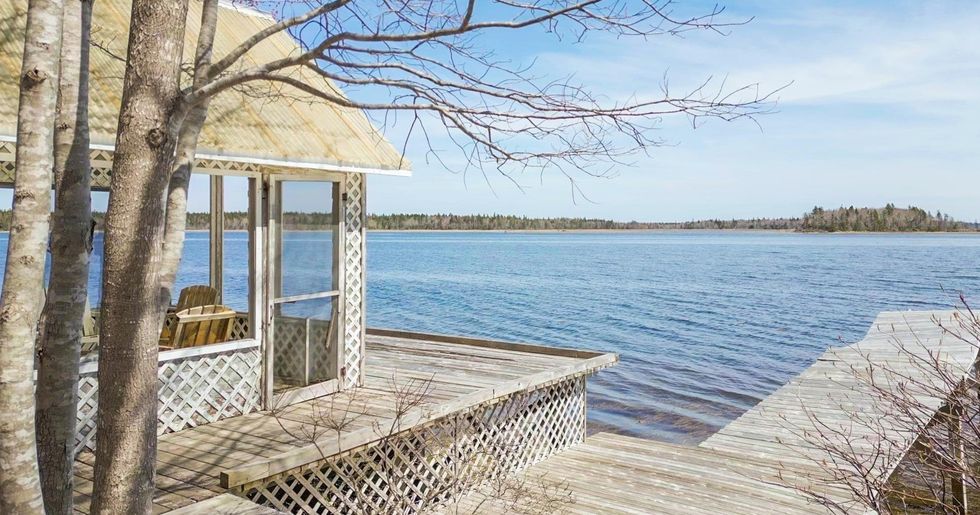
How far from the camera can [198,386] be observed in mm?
6086

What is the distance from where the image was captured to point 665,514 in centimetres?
675

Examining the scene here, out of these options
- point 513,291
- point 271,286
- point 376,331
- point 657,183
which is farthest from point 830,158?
point 271,286

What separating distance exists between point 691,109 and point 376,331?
331 inches

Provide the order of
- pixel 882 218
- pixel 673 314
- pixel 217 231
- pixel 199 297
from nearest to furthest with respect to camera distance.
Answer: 1. pixel 199 297
2. pixel 217 231
3. pixel 673 314
4. pixel 882 218

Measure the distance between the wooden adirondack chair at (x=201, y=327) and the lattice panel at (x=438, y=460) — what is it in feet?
4.78

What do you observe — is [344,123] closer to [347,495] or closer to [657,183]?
[347,495]

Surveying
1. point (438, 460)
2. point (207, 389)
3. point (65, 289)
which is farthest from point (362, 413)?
point (65, 289)

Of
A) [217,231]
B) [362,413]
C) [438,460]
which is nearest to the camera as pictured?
[362,413]

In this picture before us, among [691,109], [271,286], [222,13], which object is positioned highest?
[222,13]

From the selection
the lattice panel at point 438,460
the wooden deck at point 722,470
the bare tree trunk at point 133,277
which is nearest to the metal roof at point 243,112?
the bare tree trunk at point 133,277

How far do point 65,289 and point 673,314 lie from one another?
27.9 metres

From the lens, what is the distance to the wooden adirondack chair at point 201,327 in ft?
20.7

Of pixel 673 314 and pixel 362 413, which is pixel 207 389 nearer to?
pixel 362 413

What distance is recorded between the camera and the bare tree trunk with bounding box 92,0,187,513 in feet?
9.68
